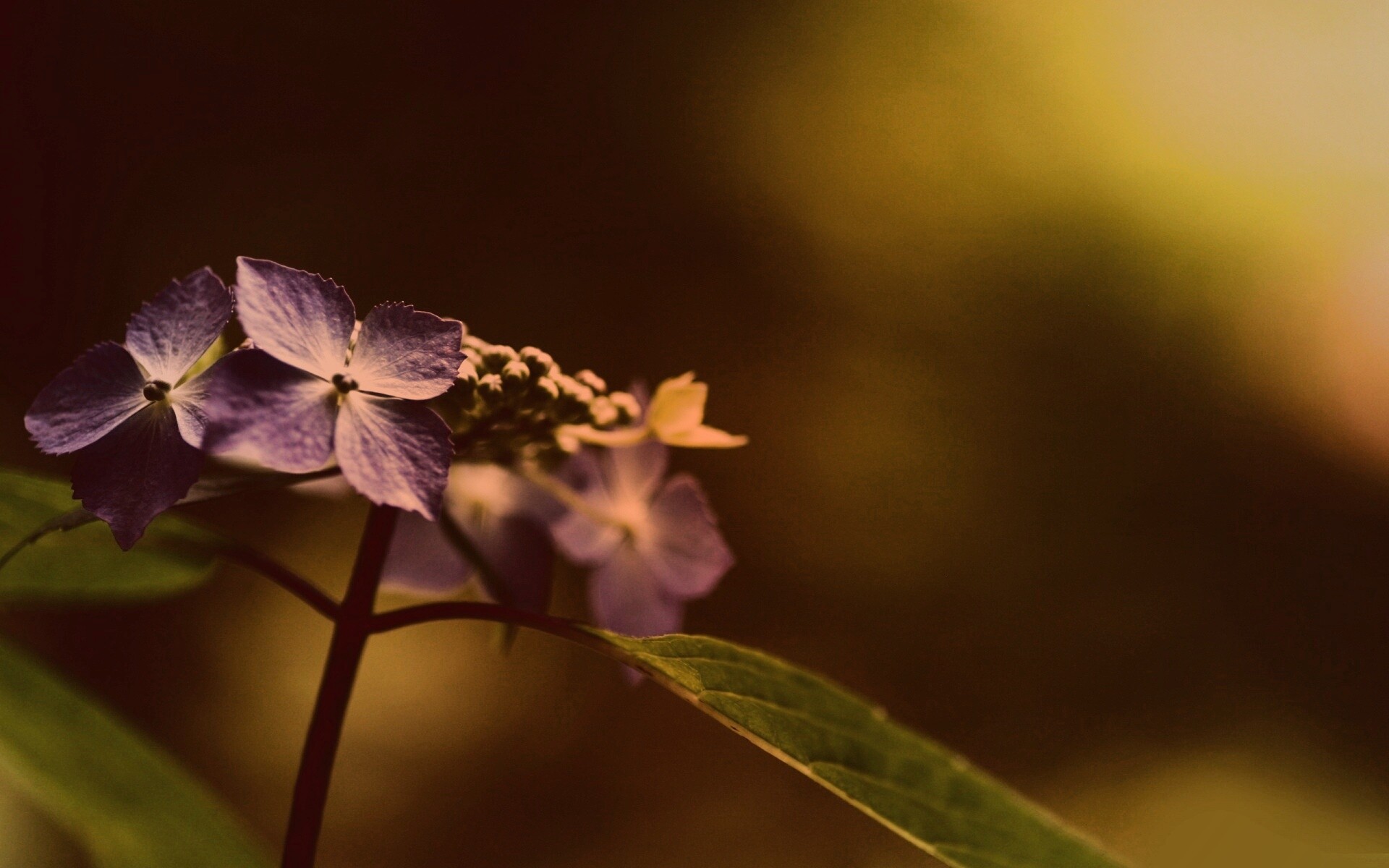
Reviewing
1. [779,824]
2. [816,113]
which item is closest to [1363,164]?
[816,113]

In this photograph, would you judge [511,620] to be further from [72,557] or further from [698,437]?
[72,557]

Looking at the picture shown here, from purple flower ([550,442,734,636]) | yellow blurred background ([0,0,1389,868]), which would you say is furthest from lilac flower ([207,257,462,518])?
yellow blurred background ([0,0,1389,868])

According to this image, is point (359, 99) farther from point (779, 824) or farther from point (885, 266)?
point (779, 824)

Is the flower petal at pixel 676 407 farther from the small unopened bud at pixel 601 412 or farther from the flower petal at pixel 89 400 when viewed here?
the flower petal at pixel 89 400

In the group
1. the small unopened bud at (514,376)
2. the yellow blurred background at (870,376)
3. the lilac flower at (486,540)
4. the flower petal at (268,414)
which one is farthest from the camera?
the yellow blurred background at (870,376)

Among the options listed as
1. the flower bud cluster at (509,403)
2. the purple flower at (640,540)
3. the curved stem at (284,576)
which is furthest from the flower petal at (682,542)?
the curved stem at (284,576)

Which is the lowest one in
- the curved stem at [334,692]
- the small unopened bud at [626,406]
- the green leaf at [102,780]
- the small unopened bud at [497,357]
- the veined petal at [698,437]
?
the green leaf at [102,780]
